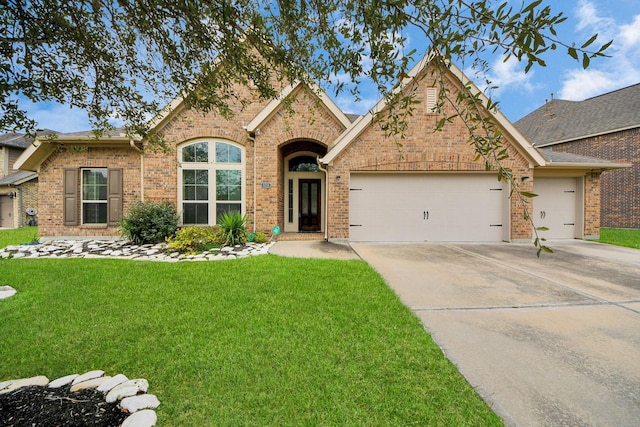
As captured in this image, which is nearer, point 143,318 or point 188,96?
point 188,96

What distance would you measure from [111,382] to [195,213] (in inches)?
320

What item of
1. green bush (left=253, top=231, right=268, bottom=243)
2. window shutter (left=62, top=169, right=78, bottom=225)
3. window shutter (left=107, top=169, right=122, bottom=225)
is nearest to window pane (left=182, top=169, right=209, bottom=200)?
window shutter (left=107, top=169, right=122, bottom=225)

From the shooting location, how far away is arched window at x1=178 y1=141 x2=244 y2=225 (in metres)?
9.84

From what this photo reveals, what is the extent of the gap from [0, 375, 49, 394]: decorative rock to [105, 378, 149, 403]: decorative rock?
745mm

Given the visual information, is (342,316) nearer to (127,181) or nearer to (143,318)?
(143,318)

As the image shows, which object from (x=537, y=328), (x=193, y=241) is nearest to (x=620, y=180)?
(x=537, y=328)

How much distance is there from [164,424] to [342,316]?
2127 mm

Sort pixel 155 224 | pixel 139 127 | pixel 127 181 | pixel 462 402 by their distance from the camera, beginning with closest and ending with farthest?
pixel 462 402
pixel 139 127
pixel 155 224
pixel 127 181

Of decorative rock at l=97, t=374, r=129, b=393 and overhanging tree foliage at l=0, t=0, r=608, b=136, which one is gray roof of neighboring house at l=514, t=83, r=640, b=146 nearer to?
overhanging tree foliage at l=0, t=0, r=608, b=136

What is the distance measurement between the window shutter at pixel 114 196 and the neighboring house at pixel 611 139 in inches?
1000

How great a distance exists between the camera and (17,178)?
18516 millimetres

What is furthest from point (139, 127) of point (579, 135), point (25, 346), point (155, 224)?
point (579, 135)

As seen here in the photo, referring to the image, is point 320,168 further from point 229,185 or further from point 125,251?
point 125,251

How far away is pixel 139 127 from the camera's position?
3441 mm
